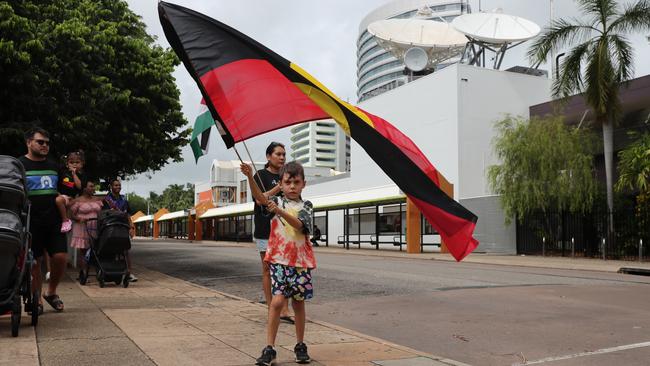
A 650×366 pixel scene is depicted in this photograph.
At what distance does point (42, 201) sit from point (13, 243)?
1.31 m

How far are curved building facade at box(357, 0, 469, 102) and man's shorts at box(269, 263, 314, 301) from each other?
4133 inches

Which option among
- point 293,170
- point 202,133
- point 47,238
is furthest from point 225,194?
point 293,170

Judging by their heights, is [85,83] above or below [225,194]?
below

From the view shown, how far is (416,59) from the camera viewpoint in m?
43.7

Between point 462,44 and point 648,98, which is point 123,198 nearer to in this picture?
point 648,98

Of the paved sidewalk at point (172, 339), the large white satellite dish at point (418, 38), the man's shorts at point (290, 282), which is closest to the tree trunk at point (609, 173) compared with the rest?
the large white satellite dish at point (418, 38)

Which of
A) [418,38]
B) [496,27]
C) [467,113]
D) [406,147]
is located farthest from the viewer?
[418,38]

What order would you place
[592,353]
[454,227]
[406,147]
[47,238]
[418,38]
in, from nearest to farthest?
[592,353], [454,227], [406,147], [47,238], [418,38]

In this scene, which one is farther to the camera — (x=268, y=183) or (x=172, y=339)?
(x=268, y=183)

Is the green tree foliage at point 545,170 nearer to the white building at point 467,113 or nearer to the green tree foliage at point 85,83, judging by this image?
the white building at point 467,113

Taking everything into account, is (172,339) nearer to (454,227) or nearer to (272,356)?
(272,356)

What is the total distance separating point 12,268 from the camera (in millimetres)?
5535

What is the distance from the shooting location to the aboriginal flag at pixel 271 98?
581 centimetres

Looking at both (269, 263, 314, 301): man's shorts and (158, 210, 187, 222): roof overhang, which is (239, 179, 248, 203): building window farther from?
(269, 263, 314, 301): man's shorts
